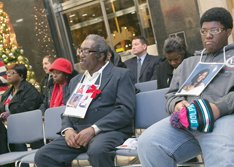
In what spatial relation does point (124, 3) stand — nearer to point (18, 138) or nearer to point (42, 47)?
point (42, 47)

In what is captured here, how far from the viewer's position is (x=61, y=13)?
10406 millimetres

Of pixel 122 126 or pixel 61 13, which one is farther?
pixel 61 13

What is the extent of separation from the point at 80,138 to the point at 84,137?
0.11 ft

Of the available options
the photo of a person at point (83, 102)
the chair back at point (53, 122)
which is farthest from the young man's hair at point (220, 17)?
the chair back at point (53, 122)

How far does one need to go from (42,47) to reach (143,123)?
800 centimetres

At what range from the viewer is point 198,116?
88.7 inches

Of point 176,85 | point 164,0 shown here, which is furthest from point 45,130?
point 164,0

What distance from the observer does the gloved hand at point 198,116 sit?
223 cm

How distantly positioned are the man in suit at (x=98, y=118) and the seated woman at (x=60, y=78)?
1.06m

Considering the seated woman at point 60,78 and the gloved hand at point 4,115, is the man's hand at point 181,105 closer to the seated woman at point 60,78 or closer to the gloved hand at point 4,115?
the seated woman at point 60,78

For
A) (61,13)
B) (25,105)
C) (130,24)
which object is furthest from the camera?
(61,13)

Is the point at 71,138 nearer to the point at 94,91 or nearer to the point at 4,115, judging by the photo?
the point at 94,91

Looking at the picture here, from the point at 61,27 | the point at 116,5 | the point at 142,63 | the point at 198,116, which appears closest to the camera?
the point at 198,116

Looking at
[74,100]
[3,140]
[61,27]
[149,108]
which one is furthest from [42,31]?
[149,108]
